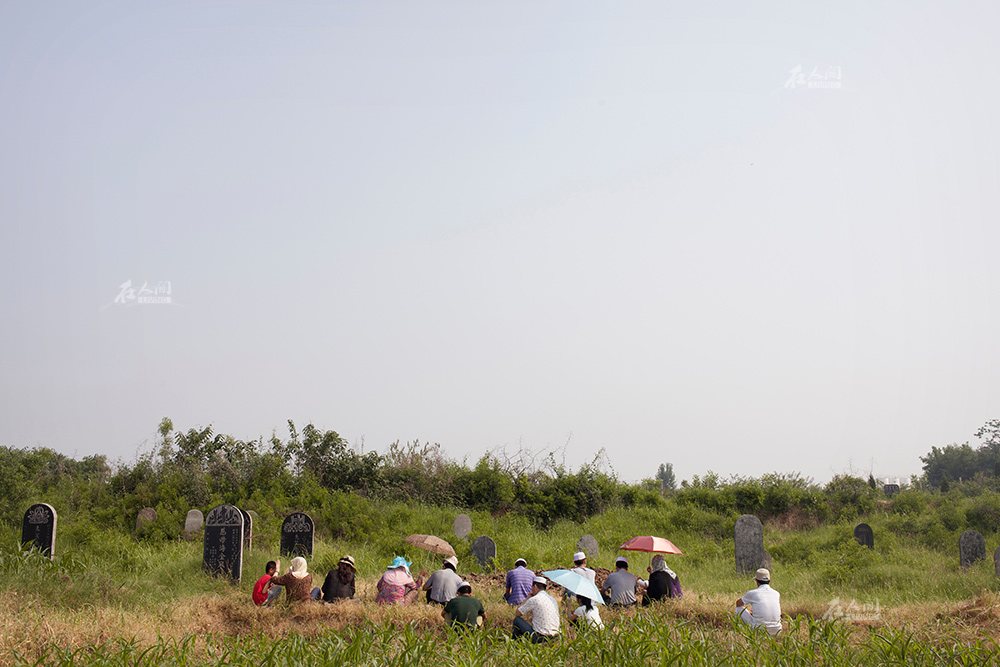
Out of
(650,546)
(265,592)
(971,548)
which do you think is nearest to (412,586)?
(265,592)

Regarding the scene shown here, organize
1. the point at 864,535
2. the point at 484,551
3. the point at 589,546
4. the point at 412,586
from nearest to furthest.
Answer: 1. the point at 412,586
2. the point at 484,551
3. the point at 589,546
4. the point at 864,535

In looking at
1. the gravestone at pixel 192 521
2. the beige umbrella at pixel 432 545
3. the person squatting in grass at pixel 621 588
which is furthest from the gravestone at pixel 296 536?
the person squatting in grass at pixel 621 588

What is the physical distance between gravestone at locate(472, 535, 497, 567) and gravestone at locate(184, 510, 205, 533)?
992cm

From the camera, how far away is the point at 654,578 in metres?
12.1

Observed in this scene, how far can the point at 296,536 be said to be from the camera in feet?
56.0

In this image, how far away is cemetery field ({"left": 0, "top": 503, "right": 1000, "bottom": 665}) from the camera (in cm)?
691

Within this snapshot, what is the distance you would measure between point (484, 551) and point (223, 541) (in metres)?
5.99

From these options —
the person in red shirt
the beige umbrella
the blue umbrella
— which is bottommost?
the person in red shirt

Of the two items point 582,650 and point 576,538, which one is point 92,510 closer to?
point 576,538

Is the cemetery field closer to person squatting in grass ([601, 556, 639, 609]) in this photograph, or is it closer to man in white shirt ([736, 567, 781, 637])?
man in white shirt ([736, 567, 781, 637])

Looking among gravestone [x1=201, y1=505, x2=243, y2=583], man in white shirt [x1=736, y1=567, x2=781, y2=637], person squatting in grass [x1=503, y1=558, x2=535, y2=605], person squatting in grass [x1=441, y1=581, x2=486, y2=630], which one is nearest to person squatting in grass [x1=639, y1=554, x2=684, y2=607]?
person squatting in grass [x1=503, y1=558, x2=535, y2=605]

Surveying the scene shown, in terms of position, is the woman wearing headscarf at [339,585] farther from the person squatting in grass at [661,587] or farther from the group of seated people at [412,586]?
the person squatting in grass at [661,587]

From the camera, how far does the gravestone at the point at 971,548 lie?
18562 mm

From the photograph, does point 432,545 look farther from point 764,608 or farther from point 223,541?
point 764,608
